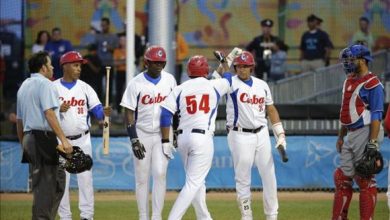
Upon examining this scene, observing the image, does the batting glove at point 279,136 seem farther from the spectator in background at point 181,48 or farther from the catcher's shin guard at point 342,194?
the spectator in background at point 181,48

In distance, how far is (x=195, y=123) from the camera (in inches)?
499

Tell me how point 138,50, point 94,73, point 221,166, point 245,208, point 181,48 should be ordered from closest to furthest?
1. point 245,208
2. point 221,166
3. point 94,73
4. point 138,50
5. point 181,48

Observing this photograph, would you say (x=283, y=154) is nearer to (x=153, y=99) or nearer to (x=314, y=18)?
(x=153, y=99)

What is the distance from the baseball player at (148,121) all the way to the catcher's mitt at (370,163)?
2.57 meters

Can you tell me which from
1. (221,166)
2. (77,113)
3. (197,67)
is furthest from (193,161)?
(221,166)

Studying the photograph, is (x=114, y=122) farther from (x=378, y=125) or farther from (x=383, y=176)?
(x=378, y=125)

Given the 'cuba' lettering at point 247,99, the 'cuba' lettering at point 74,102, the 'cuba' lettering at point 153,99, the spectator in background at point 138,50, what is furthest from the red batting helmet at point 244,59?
the spectator in background at point 138,50

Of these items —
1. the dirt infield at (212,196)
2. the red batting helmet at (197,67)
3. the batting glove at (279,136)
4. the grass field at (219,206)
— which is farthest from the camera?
the dirt infield at (212,196)

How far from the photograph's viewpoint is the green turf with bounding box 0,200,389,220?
15445 mm

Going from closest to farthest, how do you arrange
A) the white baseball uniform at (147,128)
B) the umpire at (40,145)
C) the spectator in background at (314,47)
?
1. the umpire at (40,145)
2. the white baseball uniform at (147,128)
3. the spectator in background at (314,47)

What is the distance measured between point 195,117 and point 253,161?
140cm

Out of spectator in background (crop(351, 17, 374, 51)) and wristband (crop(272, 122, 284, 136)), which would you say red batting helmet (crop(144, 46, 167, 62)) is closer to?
wristband (crop(272, 122, 284, 136))

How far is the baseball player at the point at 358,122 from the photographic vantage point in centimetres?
1239

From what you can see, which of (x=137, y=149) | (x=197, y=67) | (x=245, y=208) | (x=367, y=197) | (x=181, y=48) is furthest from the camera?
(x=181, y=48)
